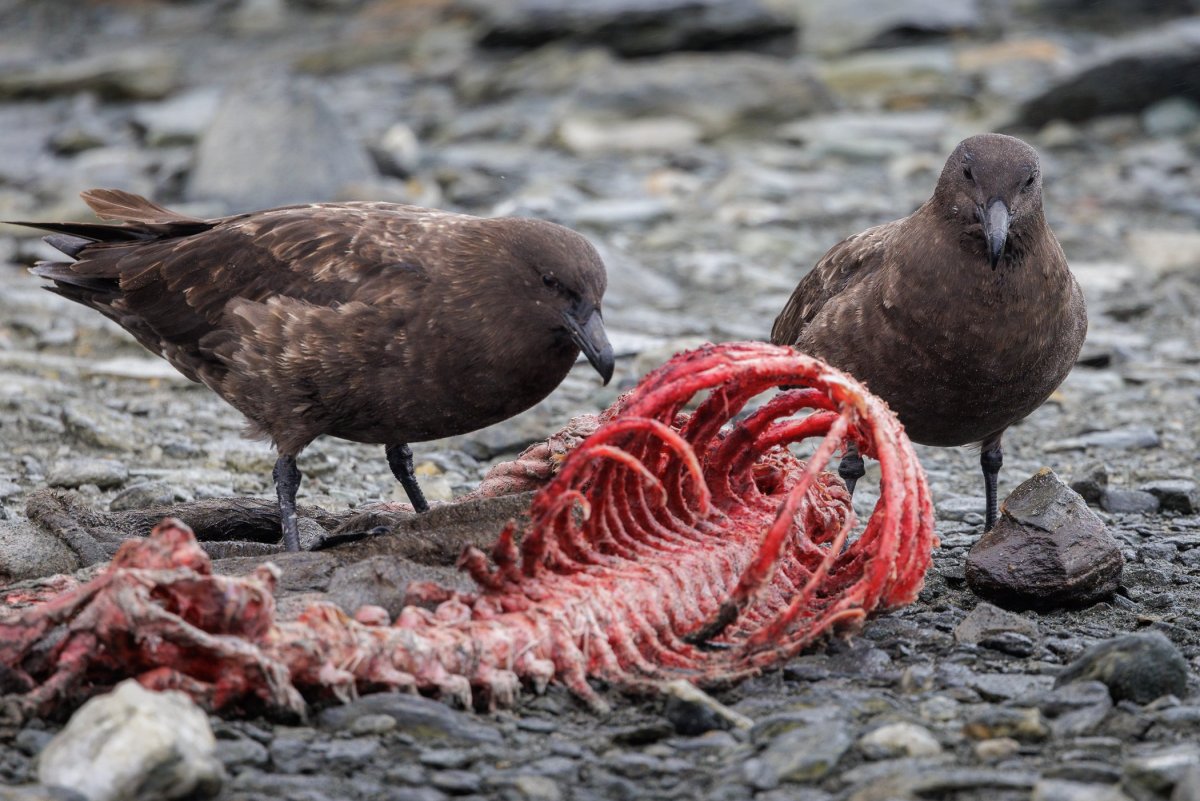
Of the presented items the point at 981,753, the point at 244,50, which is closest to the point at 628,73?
the point at 244,50

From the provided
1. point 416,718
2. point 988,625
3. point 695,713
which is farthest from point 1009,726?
point 416,718

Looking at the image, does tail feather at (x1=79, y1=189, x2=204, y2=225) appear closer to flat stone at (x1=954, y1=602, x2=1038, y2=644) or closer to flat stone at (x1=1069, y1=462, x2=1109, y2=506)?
flat stone at (x1=954, y1=602, x2=1038, y2=644)

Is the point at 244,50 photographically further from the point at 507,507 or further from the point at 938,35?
the point at 507,507

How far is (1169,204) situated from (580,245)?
7690mm

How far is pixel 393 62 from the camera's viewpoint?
57.8 ft

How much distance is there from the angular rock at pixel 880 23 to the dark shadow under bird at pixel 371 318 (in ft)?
37.8

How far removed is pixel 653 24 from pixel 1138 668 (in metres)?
13.0

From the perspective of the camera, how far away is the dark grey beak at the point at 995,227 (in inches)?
197

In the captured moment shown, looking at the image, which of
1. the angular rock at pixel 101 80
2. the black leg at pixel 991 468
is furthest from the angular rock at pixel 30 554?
the angular rock at pixel 101 80

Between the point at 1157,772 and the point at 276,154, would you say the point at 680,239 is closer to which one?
the point at 276,154

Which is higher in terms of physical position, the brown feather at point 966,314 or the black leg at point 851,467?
the brown feather at point 966,314

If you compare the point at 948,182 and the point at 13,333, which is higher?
the point at 948,182

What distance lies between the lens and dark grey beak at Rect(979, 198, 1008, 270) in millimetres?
4992

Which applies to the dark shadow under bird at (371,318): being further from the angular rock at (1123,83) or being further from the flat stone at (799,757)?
the angular rock at (1123,83)
